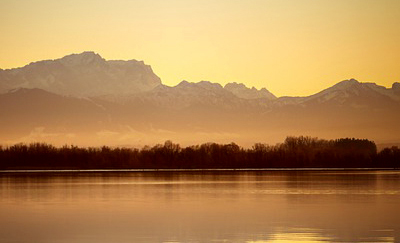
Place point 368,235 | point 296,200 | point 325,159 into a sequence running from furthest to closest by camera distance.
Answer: point 325,159
point 296,200
point 368,235

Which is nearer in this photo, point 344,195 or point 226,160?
point 344,195

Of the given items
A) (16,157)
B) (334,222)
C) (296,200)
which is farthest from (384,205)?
(16,157)

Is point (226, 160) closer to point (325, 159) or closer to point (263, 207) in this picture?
point (325, 159)

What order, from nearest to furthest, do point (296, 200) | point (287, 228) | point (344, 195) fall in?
point (287, 228) → point (296, 200) → point (344, 195)

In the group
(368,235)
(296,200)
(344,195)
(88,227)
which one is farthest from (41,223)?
(344,195)

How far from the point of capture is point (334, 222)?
27312mm

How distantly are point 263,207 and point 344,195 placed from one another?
9960mm

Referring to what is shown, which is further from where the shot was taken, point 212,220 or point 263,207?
point 263,207

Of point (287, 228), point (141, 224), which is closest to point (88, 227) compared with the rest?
point (141, 224)

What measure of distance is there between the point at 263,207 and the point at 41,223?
36.8ft

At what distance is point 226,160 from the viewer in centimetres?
13712

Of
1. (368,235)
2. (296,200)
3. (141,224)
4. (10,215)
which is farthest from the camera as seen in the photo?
(296,200)

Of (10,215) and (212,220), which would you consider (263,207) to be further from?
(10,215)

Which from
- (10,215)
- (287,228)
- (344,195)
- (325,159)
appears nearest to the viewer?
(287,228)
